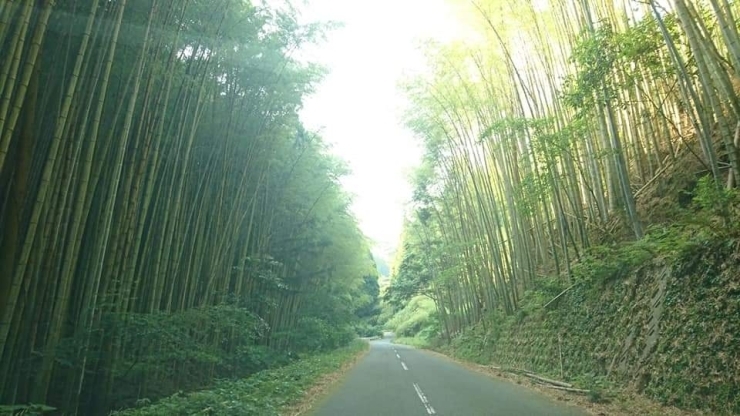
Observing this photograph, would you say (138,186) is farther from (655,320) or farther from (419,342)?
(419,342)

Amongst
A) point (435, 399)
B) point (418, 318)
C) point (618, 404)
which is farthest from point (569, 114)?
point (418, 318)

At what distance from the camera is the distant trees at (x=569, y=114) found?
5.64m

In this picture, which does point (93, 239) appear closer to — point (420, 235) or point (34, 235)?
point (34, 235)

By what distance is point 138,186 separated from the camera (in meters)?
5.17

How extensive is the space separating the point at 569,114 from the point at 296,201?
654 cm

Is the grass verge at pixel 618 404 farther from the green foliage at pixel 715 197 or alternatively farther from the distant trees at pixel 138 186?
the distant trees at pixel 138 186

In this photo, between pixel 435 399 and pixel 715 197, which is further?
Answer: pixel 435 399

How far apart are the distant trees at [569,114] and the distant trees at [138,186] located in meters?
3.76

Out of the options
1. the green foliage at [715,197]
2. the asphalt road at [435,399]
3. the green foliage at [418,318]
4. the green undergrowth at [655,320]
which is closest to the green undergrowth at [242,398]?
the asphalt road at [435,399]

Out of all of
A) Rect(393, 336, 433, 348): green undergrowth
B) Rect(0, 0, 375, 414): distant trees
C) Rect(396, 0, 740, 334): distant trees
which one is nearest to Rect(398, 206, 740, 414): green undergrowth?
Rect(396, 0, 740, 334): distant trees

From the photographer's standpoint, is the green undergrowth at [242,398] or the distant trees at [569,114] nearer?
the green undergrowth at [242,398]

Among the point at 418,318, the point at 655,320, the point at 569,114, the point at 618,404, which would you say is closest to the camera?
the point at 618,404

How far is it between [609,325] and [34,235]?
720 centimetres

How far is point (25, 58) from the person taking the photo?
3.55 metres
